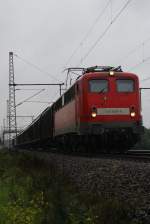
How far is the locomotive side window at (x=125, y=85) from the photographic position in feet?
73.8

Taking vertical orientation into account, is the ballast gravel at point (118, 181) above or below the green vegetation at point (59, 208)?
above

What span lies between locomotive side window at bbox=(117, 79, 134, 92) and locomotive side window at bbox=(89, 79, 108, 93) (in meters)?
0.52

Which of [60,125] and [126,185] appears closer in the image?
[126,185]

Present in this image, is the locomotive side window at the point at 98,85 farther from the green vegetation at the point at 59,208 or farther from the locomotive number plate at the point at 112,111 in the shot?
the green vegetation at the point at 59,208

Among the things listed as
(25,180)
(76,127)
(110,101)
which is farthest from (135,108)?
(25,180)

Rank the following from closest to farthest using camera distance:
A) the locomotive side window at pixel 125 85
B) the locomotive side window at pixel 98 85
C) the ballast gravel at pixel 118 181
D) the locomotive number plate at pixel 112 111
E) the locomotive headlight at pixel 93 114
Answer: the ballast gravel at pixel 118 181 → the locomotive headlight at pixel 93 114 → the locomotive number plate at pixel 112 111 → the locomotive side window at pixel 98 85 → the locomotive side window at pixel 125 85

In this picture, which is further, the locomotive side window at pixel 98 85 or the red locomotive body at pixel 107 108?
the locomotive side window at pixel 98 85

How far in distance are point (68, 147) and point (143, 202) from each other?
1962 centimetres

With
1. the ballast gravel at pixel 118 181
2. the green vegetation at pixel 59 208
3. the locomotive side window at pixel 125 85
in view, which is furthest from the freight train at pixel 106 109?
the green vegetation at pixel 59 208

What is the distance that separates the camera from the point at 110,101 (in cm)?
2205

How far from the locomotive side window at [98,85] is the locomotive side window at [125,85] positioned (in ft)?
1.72

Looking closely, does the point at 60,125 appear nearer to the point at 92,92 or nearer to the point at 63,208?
the point at 92,92

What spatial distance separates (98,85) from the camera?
2233 centimetres

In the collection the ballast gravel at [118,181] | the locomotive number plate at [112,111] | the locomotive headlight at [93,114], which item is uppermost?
the locomotive number plate at [112,111]
